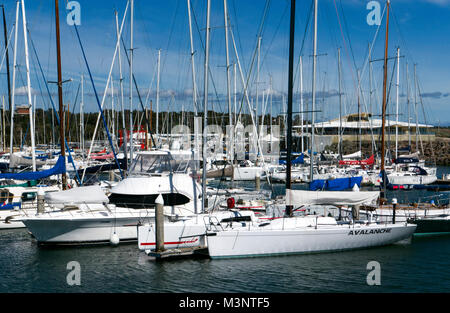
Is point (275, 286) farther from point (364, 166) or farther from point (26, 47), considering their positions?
→ point (364, 166)

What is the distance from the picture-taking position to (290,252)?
1994cm

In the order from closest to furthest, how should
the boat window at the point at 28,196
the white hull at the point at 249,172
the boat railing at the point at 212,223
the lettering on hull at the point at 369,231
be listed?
the boat railing at the point at 212,223 < the lettering on hull at the point at 369,231 < the boat window at the point at 28,196 < the white hull at the point at 249,172

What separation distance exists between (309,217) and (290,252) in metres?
1.86

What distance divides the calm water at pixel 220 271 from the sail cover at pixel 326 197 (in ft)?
7.32

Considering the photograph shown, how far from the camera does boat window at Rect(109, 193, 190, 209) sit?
2248 cm

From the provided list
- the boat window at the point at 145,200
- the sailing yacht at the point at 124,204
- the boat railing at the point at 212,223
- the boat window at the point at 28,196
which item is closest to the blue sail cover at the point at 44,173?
the sailing yacht at the point at 124,204

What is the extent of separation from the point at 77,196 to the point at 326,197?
1083 cm

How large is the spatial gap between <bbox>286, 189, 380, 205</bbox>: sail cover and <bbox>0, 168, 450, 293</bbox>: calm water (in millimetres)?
2231

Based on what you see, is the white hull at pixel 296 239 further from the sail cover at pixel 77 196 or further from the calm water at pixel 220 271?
the sail cover at pixel 77 196

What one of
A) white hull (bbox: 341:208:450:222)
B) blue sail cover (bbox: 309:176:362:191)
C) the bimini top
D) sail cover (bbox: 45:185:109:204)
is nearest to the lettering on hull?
white hull (bbox: 341:208:450:222)

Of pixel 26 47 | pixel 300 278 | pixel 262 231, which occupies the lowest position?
pixel 300 278

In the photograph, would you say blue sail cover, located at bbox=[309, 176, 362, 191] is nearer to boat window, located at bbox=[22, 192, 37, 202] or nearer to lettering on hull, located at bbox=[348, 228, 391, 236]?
lettering on hull, located at bbox=[348, 228, 391, 236]

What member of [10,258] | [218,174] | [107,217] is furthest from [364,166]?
[10,258]

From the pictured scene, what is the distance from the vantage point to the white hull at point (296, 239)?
62.5 ft
